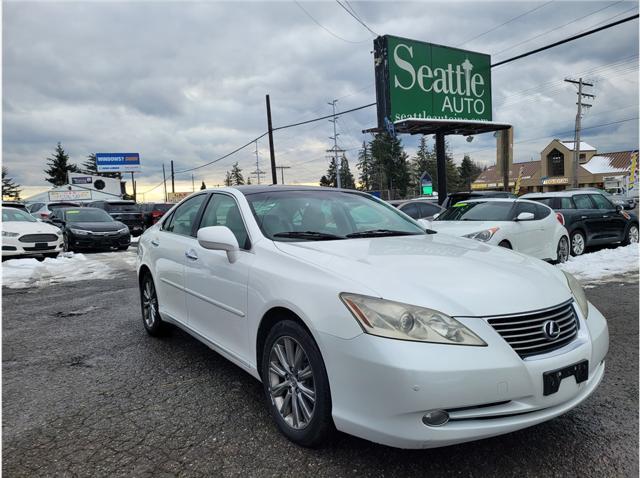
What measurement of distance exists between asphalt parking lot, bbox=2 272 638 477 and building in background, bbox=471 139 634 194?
2326 inches

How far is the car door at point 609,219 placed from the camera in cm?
1135

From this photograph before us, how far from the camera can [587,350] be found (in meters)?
2.46

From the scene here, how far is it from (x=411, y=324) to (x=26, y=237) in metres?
A: 12.4

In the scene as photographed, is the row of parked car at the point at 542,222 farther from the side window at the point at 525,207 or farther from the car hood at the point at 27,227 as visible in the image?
the car hood at the point at 27,227

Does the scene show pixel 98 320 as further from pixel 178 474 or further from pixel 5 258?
pixel 5 258

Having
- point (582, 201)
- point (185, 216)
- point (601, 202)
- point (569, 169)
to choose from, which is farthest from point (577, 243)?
point (569, 169)

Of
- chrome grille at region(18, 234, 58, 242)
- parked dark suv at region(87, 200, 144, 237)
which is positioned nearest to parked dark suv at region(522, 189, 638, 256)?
chrome grille at region(18, 234, 58, 242)

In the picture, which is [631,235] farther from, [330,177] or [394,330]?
[330,177]

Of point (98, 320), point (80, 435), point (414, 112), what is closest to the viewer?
point (80, 435)

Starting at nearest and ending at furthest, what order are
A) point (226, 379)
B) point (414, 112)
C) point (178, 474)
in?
point (178, 474)
point (226, 379)
point (414, 112)

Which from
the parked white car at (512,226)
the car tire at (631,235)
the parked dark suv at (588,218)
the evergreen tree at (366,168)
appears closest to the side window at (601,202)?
the parked dark suv at (588,218)

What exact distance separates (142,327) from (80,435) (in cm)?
261

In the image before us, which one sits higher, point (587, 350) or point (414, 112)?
point (414, 112)

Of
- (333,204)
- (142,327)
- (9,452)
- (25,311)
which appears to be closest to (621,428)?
(333,204)
